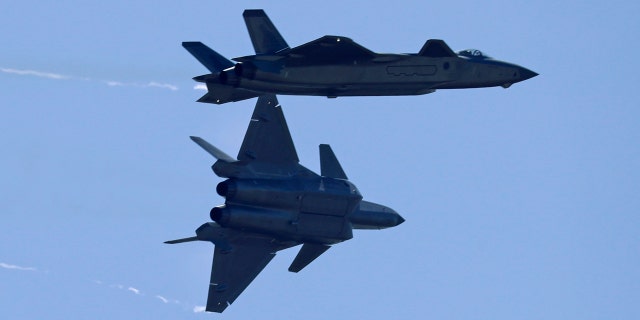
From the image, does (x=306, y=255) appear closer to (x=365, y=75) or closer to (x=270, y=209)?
(x=270, y=209)

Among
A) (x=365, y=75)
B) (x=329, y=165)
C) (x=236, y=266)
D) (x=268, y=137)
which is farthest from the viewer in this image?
(x=236, y=266)

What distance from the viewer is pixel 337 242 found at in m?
60.7

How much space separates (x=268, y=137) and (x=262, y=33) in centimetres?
538

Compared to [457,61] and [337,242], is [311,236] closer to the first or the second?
[337,242]

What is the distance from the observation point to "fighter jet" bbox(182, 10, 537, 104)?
54031 millimetres

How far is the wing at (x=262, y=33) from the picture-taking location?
5550cm

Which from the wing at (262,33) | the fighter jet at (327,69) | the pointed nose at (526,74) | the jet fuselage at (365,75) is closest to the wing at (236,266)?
the fighter jet at (327,69)

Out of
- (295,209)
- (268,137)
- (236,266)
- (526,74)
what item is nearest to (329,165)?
(268,137)

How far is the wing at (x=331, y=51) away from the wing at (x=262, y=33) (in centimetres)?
148

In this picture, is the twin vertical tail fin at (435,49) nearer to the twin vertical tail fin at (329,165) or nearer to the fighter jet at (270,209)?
the fighter jet at (270,209)

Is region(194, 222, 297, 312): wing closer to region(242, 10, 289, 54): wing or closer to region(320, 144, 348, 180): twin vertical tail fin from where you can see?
region(320, 144, 348, 180): twin vertical tail fin

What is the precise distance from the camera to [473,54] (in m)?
58.8

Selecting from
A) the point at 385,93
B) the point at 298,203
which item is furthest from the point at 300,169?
the point at 385,93

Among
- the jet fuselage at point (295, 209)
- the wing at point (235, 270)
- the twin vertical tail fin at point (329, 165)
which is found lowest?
the wing at point (235, 270)
